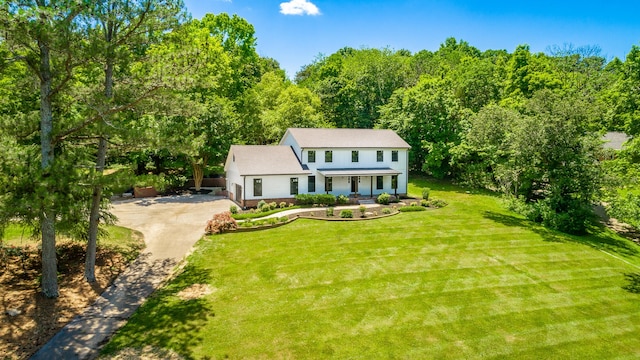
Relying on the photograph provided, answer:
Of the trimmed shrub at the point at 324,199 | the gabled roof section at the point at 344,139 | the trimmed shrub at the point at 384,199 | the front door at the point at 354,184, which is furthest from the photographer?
the gabled roof section at the point at 344,139

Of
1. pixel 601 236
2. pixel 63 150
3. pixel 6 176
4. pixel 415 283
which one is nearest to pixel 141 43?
pixel 63 150

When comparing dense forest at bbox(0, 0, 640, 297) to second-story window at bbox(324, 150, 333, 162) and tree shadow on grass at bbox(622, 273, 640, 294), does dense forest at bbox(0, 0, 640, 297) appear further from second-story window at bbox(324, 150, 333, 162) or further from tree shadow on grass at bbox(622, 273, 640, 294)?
second-story window at bbox(324, 150, 333, 162)

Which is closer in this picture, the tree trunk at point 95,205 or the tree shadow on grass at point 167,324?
the tree shadow on grass at point 167,324

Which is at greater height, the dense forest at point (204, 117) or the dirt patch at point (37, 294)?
the dense forest at point (204, 117)

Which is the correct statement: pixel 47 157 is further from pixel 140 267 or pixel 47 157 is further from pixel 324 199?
pixel 324 199

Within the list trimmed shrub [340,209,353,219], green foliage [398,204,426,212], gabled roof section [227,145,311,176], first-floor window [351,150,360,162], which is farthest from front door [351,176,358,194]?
trimmed shrub [340,209,353,219]

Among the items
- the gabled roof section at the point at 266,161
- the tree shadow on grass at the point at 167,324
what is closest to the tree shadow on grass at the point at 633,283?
the tree shadow on grass at the point at 167,324

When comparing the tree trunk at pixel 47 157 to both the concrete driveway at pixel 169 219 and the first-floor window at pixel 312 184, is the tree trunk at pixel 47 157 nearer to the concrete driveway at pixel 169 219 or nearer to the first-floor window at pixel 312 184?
the concrete driveway at pixel 169 219

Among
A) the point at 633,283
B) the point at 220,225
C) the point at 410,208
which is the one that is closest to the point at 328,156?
the point at 410,208
